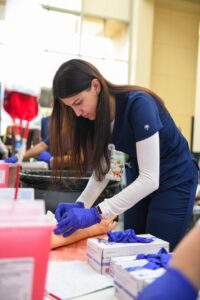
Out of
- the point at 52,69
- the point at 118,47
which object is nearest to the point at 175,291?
the point at 52,69

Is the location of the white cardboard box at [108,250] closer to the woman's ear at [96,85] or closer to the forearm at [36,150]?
the woman's ear at [96,85]

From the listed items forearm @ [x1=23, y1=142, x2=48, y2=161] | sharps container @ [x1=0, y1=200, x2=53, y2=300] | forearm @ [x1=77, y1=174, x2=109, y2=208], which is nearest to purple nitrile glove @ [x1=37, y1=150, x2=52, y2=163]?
forearm @ [x1=23, y1=142, x2=48, y2=161]

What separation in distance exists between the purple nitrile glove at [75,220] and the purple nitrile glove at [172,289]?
54 centimetres

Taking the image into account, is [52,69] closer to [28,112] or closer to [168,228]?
[168,228]

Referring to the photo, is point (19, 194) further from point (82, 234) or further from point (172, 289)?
point (172, 289)

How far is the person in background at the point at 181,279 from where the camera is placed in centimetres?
53

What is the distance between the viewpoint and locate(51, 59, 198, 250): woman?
46.4 inches

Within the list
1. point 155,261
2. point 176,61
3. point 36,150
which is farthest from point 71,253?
point 176,61

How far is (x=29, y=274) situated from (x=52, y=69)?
4.27m

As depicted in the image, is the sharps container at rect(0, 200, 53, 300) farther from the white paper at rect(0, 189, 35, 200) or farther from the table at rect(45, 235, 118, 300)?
the white paper at rect(0, 189, 35, 200)

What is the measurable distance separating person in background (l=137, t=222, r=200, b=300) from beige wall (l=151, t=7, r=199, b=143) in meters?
4.80

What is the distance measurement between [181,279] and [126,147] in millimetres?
864

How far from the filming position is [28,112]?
682 mm

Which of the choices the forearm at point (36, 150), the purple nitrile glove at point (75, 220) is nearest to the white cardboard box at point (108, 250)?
the purple nitrile glove at point (75, 220)
